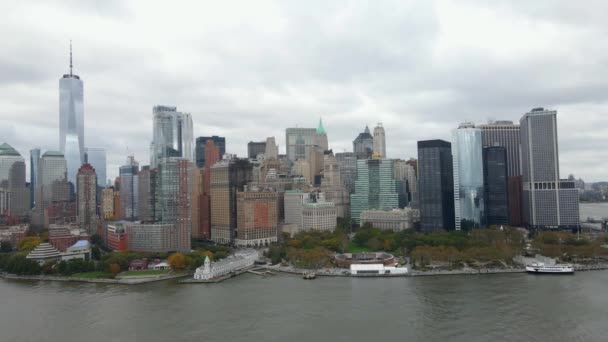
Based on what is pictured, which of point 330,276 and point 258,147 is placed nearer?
point 330,276

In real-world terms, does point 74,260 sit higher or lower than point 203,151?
lower

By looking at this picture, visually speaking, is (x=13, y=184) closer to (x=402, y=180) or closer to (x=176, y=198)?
(x=176, y=198)

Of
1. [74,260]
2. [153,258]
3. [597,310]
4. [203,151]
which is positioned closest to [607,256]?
[597,310]

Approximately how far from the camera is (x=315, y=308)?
28328mm

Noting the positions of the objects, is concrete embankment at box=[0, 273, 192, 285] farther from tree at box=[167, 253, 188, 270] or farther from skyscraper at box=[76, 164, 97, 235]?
skyscraper at box=[76, 164, 97, 235]

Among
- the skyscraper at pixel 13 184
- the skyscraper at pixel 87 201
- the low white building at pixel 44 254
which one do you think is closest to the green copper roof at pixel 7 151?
the skyscraper at pixel 13 184

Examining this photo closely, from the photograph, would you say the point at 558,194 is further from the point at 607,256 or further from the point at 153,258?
the point at 153,258

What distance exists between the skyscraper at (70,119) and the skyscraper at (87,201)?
54827mm

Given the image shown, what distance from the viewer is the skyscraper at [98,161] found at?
144m

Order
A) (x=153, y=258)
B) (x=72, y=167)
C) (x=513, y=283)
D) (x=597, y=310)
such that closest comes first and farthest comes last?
1. (x=597, y=310)
2. (x=513, y=283)
3. (x=153, y=258)
4. (x=72, y=167)

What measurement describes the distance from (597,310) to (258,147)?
109 metres

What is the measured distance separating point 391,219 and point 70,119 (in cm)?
9638

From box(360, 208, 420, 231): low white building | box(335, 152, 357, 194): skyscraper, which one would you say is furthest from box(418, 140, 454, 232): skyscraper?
box(335, 152, 357, 194): skyscraper

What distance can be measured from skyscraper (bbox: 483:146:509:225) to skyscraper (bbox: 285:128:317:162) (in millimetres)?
70342
